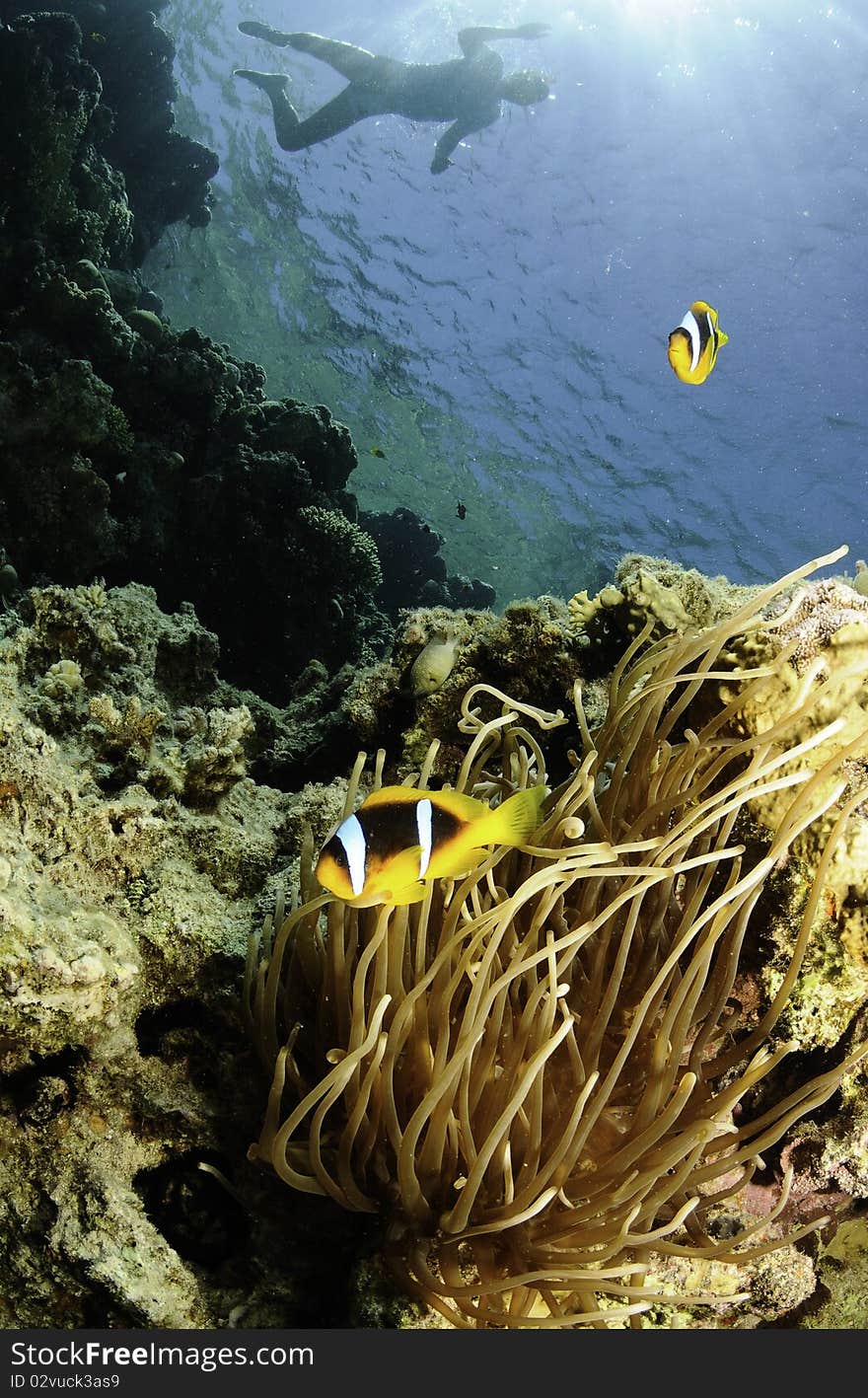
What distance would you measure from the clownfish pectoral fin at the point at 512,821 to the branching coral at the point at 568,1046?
0.11 meters

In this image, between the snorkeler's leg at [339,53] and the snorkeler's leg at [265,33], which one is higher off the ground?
the snorkeler's leg at [265,33]

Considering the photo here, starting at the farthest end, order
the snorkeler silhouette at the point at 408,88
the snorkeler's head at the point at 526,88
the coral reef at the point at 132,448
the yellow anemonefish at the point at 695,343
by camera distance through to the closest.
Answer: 1. the snorkeler silhouette at the point at 408,88
2. the snorkeler's head at the point at 526,88
3. the coral reef at the point at 132,448
4. the yellow anemonefish at the point at 695,343

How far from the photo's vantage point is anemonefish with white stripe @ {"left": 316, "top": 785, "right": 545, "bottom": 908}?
1226 millimetres

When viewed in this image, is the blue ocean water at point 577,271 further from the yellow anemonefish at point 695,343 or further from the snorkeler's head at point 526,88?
the yellow anemonefish at point 695,343

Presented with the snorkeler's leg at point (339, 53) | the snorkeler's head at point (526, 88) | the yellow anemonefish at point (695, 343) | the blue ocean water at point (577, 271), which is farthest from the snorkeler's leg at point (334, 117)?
the yellow anemonefish at point (695, 343)

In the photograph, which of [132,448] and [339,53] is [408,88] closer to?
[339,53]

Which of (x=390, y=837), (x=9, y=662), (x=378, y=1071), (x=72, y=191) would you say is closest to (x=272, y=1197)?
(x=378, y=1071)

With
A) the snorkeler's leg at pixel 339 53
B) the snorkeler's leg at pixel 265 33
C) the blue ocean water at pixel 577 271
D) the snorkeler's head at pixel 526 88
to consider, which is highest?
the snorkeler's leg at pixel 265 33

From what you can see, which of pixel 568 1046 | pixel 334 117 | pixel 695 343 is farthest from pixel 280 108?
pixel 568 1046

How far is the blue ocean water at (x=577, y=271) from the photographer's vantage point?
2027cm

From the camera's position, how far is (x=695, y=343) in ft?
11.2

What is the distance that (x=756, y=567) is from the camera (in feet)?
102

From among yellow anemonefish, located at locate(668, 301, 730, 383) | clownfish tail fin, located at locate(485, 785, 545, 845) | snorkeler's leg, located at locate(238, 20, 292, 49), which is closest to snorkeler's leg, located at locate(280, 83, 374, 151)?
snorkeler's leg, located at locate(238, 20, 292, 49)

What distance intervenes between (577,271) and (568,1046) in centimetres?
2825
